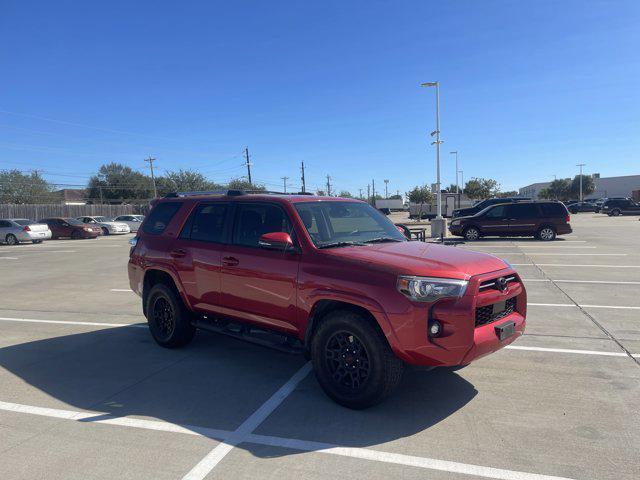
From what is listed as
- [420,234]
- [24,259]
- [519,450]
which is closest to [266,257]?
[519,450]

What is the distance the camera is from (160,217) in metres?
5.92

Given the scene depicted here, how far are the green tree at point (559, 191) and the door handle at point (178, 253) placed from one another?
10488cm

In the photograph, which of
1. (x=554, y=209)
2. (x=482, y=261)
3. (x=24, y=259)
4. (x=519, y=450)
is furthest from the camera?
(x=554, y=209)

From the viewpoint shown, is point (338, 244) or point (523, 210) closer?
point (338, 244)

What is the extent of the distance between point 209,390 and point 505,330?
2801 millimetres

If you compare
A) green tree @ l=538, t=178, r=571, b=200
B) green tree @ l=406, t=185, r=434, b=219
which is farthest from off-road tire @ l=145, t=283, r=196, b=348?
green tree @ l=538, t=178, r=571, b=200

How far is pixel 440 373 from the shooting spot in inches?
184

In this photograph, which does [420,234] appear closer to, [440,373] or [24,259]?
[440,373]

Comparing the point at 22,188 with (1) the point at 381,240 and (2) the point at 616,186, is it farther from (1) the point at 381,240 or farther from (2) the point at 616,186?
(2) the point at 616,186

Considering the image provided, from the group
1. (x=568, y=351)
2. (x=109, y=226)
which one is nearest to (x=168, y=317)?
(x=568, y=351)

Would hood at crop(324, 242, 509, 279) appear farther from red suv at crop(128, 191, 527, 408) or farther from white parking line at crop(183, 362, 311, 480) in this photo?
white parking line at crop(183, 362, 311, 480)

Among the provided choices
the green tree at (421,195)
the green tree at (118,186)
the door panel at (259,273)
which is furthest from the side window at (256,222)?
the green tree at (118,186)

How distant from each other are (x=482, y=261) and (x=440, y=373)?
140cm

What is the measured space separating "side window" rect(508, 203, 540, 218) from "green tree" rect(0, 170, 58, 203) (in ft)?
Result: 247
